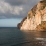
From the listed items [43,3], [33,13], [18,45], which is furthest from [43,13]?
[18,45]

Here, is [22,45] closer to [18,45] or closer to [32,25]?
[18,45]

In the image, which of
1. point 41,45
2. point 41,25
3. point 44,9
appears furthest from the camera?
point 44,9

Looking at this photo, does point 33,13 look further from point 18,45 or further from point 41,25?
point 18,45

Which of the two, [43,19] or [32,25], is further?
[32,25]

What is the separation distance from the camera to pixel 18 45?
219 feet

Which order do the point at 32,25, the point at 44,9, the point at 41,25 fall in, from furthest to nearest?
the point at 32,25 → the point at 44,9 → the point at 41,25

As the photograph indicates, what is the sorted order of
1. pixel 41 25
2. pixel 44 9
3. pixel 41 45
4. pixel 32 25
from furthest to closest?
1. pixel 32 25
2. pixel 44 9
3. pixel 41 25
4. pixel 41 45

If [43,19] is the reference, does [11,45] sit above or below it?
below

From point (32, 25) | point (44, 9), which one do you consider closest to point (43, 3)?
point (44, 9)

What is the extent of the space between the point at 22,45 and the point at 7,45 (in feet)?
19.6

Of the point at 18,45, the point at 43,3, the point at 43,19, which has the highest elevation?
the point at 43,3

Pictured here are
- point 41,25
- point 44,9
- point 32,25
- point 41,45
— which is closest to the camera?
point 41,45

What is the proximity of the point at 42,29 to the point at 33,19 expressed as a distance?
3460 centimetres

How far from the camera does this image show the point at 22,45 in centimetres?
6650
